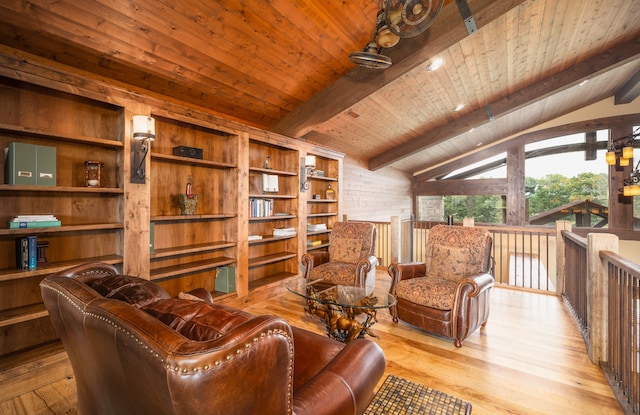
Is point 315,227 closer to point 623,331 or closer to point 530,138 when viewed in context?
point 623,331

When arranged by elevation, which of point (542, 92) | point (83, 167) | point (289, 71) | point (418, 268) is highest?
point (542, 92)

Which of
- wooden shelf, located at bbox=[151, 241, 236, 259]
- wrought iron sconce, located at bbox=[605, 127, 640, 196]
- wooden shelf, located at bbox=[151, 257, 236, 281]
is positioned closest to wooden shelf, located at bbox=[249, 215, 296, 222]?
wooden shelf, located at bbox=[151, 241, 236, 259]

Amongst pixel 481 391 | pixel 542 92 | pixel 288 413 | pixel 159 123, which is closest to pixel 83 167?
pixel 159 123

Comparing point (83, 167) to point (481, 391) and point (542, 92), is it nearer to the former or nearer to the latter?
point (481, 391)

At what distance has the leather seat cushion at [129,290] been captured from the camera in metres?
1.13

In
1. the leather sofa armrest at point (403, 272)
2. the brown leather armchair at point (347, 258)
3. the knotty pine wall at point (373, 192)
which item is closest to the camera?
the leather sofa armrest at point (403, 272)

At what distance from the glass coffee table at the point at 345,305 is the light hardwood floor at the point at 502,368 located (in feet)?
1.30

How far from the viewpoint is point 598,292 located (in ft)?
7.70

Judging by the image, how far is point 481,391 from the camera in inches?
81.4

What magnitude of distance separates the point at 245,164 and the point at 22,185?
1.96 metres

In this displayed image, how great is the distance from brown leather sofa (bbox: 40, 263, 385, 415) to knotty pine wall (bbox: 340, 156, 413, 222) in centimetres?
449

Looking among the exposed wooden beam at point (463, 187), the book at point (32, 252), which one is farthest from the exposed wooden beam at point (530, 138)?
the book at point (32, 252)

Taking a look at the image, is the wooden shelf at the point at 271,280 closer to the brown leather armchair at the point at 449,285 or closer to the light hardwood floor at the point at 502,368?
the light hardwood floor at the point at 502,368

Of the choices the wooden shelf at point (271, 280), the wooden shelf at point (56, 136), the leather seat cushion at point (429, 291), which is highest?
the wooden shelf at point (56, 136)
